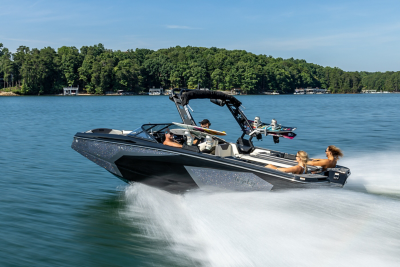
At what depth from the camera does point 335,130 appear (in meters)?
19.4

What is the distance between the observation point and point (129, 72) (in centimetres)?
11475

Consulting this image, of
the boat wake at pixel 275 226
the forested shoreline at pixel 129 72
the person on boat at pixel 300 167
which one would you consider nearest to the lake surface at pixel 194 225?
the boat wake at pixel 275 226

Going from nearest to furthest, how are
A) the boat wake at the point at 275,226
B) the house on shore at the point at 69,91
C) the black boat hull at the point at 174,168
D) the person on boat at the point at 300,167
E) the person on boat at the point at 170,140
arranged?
1. the boat wake at the point at 275,226
2. the black boat hull at the point at 174,168
3. the person on boat at the point at 300,167
4. the person on boat at the point at 170,140
5. the house on shore at the point at 69,91

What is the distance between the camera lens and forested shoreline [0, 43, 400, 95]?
108 metres

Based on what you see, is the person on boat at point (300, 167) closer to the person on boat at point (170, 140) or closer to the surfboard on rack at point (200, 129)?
the surfboard on rack at point (200, 129)

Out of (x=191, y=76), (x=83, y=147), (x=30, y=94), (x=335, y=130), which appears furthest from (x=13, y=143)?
(x=191, y=76)

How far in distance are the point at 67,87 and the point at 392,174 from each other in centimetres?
11392

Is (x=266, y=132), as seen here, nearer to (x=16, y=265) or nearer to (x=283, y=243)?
(x=283, y=243)

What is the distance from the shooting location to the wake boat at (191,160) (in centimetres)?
657

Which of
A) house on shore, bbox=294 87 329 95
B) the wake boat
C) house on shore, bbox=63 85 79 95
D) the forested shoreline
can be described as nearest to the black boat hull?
the wake boat

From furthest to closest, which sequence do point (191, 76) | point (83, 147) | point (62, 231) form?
point (191, 76)
point (83, 147)
point (62, 231)

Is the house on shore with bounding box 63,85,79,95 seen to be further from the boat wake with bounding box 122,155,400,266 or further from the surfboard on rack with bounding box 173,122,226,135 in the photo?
the surfboard on rack with bounding box 173,122,226,135

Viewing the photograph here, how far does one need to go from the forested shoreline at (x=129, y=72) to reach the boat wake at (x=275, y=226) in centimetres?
10691

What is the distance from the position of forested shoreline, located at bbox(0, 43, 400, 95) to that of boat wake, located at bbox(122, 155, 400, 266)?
10691 cm
